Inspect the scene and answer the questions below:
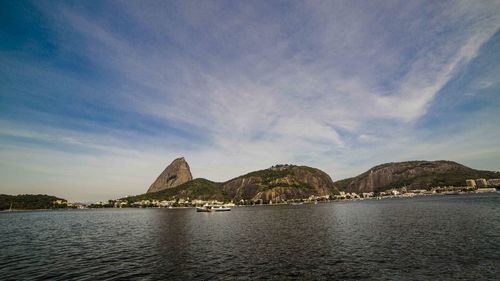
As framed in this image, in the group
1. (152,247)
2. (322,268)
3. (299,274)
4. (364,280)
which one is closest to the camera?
(364,280)

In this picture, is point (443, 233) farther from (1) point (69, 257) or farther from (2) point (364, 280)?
(1) point (69, 257)

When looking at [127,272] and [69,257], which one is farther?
[69,257]

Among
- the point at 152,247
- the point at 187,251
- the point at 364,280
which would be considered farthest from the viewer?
the point at 152,247

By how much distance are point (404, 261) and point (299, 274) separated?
48.5ft

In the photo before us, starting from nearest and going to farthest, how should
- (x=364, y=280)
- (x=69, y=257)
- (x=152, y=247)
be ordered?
(x=364, y=280) < (x=69, y=257) < (x=152, y=247)

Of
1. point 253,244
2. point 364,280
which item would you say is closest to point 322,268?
point 364,280

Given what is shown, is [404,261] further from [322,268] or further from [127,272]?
[127,272]

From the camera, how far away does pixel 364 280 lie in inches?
1104

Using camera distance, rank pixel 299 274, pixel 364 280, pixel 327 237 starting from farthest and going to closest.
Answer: pixel 327 237
pixel 299 274
pixel 364 280

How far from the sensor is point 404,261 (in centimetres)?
3466

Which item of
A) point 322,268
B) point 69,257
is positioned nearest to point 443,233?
point 322,268

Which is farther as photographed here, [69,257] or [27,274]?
[69,257]

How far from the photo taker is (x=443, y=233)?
54.7 meters

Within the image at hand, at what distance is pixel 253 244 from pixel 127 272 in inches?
1009
